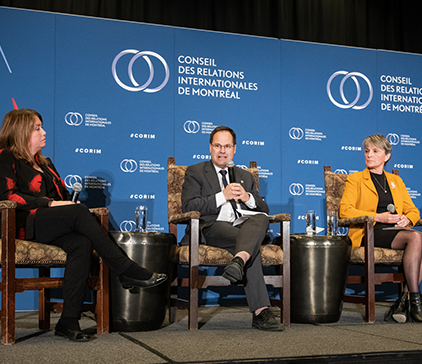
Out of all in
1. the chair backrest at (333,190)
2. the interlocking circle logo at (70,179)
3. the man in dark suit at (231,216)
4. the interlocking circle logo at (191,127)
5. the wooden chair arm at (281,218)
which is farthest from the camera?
the interlocking circle logo at (191,127)

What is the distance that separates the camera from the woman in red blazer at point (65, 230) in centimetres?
241

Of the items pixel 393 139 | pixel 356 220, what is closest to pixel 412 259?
pixel 356 220

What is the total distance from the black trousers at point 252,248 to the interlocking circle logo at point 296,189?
148 centimetres

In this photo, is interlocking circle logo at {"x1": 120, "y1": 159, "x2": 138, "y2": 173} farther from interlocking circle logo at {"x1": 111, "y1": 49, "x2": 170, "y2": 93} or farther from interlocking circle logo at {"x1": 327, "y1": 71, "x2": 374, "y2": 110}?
interlocking circle logo at {"x1": 327, "y1": 71, "x2": 374, "y2": 110}

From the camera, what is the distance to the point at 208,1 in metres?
4.69

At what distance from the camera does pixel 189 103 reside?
416 centimetres

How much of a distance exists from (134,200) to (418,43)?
3604 millimetres

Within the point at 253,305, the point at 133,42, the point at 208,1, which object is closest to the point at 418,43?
the point at 208,1

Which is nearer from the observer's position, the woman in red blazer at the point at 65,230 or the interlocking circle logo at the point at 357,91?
the woman in red blazer at the point at 65,230

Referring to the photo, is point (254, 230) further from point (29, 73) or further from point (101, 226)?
point (29, 73)

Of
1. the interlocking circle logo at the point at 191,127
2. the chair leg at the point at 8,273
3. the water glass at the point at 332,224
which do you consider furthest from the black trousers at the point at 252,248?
the interlocking circle logo at the point at 191,127

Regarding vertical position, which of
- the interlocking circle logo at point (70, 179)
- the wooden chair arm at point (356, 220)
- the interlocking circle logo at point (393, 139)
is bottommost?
the wooden chair arm at point (356, 220)

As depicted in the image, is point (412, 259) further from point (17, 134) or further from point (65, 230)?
point (17, 134)

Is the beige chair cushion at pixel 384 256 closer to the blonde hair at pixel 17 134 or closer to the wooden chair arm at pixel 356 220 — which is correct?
the wooden chair arm at pixel 356 220
